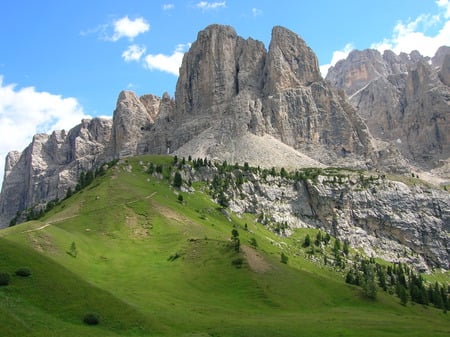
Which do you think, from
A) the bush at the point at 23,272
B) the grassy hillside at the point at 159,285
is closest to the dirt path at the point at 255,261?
the grassy hillside at the point at 159,285

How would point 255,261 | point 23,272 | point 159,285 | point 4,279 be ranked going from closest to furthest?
point 4,279 → point 23,272 → point 159,285 → point 255,261

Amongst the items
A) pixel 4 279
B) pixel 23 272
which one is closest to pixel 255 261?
pixel 23 272

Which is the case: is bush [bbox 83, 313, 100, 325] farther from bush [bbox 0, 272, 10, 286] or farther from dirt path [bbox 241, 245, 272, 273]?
dirt path [bbox 241, 245, 272, 273]

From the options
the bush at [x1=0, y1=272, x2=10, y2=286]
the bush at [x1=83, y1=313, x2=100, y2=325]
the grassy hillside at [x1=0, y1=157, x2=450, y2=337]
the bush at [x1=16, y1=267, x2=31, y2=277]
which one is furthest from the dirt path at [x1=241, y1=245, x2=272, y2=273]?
the bush at [x1=0, y1=272, x2=10, y2=286]

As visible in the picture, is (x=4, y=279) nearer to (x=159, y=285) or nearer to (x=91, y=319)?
(x=91, y=319)

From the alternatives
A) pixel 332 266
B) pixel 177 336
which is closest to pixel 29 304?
pixel 177 336

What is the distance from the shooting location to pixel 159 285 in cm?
10831

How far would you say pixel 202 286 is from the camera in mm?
112000

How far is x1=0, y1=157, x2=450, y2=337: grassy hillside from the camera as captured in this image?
2665 inches

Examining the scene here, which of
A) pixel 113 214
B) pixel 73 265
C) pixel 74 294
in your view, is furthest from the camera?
pixel 113 214

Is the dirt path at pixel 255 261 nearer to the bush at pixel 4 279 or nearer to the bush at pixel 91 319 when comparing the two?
the bush at pixel 91 319

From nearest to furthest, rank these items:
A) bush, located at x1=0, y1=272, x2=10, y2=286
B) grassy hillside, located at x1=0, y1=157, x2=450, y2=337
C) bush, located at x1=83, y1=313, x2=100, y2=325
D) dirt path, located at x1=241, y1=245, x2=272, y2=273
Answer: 1. bush, located at x1=83, y1=313, x2=100, y2=325
2. bush, located at x1=0, y1=272, x2=10, y2=286
3. grassy hillside, located at x1=0, y1=157, x2=450, y2=337
4. dirt path, located at x1=241, y1=245, x2=272, y2=273

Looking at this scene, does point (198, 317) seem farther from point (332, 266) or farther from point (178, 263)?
point (332, 266)

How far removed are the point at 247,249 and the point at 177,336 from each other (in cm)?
6520
